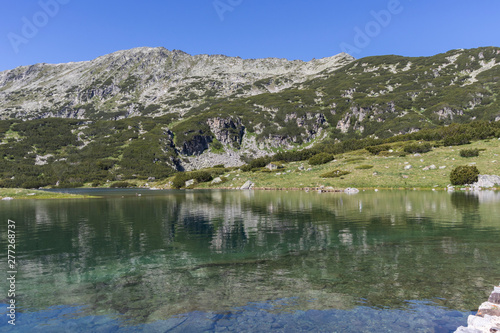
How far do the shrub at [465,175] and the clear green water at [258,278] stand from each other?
148 ft

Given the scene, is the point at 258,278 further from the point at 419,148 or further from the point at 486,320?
the point at 419,148

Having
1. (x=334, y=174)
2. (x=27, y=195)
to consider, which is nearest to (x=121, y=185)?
(x=27, y=195)

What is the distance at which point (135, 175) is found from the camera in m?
172

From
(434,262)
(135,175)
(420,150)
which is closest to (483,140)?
(420,150)

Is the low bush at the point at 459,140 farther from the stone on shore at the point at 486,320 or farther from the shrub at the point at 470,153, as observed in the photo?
the stone on shore at the point at 486,320

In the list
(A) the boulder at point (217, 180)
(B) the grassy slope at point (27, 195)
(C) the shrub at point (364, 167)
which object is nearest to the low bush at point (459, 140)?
(C) the shrub at point (364, 167)

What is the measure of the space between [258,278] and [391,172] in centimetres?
7533

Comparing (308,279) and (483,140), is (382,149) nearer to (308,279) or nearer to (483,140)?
(483,140)

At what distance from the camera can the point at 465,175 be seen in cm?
6391

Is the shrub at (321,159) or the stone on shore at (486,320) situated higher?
the shrub at (321,159)

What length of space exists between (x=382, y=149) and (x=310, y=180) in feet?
124

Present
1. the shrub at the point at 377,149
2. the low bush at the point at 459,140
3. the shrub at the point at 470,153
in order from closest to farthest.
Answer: the shrub at the point at 470,153
the low bush at the point at 459,140
the shrub at the point at 377,149

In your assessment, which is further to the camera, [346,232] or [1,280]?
[346,232]

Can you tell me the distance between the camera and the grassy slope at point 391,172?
70.5 metres
